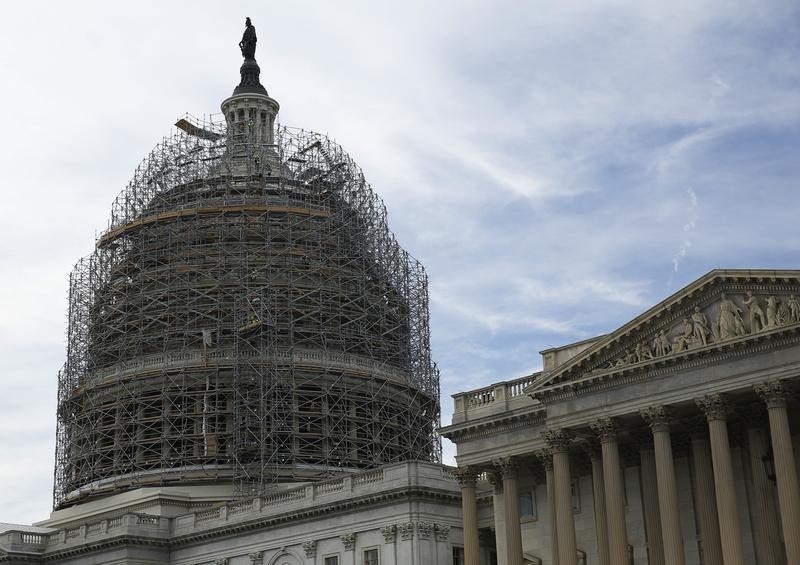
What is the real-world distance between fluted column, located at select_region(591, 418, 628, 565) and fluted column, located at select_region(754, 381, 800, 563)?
657 centimetres

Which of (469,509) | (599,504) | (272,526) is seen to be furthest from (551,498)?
(272,526)

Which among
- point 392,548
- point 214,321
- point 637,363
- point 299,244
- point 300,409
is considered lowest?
point 392,548

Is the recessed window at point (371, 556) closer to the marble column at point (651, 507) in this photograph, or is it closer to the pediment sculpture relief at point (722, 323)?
the marble column at point (651, 507)

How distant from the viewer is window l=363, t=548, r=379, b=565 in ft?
226

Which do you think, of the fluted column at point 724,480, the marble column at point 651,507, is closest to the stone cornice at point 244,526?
the marble column at point 651,507

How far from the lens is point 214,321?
94.1m

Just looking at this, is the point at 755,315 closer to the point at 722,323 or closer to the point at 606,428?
the point at 722,323

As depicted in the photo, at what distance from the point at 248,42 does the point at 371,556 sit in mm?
64466

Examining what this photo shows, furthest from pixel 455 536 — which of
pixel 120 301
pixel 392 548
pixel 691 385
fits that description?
pixel 120 301

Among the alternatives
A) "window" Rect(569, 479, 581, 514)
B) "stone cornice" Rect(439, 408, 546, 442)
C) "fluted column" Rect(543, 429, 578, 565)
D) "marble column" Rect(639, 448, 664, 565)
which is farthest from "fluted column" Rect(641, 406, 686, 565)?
"stone cornice" Rect(439, 408, 546, 442)

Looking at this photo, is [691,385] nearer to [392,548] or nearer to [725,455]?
[725,455]

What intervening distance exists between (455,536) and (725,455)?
75.6ft

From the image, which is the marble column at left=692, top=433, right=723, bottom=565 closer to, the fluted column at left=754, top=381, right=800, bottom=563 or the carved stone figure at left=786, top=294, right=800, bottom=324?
the fluted column at left=754, top=381, right=800, bottom=563

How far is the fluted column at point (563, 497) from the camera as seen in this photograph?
5381 cm
